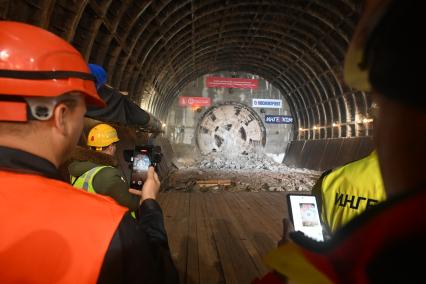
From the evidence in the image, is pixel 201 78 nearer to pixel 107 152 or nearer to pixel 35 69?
pixel 107 152

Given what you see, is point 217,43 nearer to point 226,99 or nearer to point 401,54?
point 226,99

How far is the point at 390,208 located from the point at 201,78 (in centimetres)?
2533

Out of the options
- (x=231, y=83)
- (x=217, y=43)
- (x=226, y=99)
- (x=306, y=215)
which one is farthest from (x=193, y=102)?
(x=306, y=215)

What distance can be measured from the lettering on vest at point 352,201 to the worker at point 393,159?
1.32 meters

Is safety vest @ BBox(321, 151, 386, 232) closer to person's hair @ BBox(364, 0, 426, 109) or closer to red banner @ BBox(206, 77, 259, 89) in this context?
person's hair @ BBox(364, 0, 426, 109)

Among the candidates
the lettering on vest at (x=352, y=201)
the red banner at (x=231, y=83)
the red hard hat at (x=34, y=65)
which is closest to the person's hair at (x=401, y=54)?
the red hard hat at (x=34, y=65)

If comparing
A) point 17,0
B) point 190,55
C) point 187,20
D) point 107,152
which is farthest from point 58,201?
point 190,55

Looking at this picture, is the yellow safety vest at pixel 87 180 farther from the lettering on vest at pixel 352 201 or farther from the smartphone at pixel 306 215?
the lettering on vest at pixel 352 201

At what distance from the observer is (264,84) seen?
1021 inches

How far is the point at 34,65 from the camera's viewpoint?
136 cm

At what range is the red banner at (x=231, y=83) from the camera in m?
25.2

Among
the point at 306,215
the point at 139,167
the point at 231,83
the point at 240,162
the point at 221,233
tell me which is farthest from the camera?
the point at 231,83

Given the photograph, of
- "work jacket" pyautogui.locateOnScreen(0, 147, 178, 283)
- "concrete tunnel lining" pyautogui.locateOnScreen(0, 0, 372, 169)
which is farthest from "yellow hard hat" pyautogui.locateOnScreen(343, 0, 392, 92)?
"concrete tunnel lining" pyautogui.locateOnScreen(0, 0, 372, 169)

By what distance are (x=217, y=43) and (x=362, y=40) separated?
64.8ft
